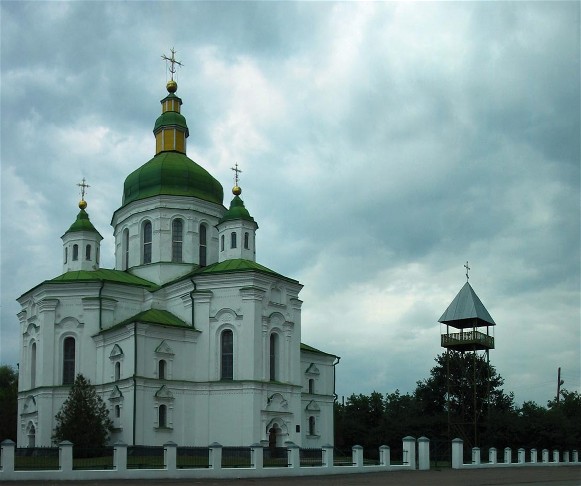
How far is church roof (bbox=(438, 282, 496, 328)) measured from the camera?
142ft

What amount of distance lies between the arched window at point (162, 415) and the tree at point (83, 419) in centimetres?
226

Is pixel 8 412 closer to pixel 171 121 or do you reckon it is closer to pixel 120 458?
pixel 171 121

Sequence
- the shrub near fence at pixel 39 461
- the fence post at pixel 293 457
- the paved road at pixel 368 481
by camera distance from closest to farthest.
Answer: the paved road at pixel 368 481
the shrub near fence at pixel 39 461
the fence post at pixel 293 457

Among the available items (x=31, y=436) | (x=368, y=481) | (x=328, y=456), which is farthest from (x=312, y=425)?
(x=368, y=481)

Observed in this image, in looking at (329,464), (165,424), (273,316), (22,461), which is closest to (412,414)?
(273,316)

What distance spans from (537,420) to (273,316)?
14.5 meters

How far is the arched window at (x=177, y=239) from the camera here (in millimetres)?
43344

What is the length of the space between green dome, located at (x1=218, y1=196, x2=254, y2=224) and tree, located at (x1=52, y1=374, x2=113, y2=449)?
34.1 ft

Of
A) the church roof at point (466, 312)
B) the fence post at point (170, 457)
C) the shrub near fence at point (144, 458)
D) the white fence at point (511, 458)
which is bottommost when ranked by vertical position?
the white fence at point (511, 458)

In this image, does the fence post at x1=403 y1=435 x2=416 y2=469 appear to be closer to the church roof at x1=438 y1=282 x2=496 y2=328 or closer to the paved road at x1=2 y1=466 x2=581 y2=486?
the paved road at x1=2 y1=466 x2=581 y2=486

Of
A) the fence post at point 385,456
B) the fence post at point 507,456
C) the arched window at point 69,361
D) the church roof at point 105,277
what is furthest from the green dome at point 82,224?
the fence post at point 507,456

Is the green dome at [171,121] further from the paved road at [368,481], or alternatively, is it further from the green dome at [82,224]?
the paved road at [368,481]

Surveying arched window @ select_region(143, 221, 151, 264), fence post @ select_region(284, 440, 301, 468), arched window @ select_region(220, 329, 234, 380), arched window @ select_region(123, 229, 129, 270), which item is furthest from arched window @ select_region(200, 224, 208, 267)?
fence post @ select_region(284, 440, 301, 468)

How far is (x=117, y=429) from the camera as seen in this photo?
3659 cm
